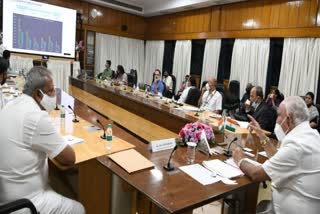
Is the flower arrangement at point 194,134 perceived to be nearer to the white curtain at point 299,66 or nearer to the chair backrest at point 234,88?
the white curtain at point 299,66

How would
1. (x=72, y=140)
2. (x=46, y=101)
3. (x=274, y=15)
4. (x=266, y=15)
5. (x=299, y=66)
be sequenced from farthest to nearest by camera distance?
(x=266, y=15) → (x=274, y=15) → (x=299, y=66) → (x=72, y=140) → (x=46, y=101)

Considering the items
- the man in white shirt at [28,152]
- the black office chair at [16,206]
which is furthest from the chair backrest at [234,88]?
the black office chair at [16,206]

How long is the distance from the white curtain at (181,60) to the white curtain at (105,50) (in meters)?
2.21

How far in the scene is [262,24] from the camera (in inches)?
245

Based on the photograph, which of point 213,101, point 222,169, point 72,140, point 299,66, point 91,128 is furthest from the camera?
point 299,66

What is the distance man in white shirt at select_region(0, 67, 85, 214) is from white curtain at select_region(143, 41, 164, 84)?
8077 mm

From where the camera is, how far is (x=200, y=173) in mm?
1656

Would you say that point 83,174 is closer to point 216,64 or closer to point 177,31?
point 216,64

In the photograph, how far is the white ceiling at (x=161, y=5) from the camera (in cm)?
722

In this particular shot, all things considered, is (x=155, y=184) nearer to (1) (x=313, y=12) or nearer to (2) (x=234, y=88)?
(2) (x=234, y=88)

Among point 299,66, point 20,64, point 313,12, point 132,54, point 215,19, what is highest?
point 215,19

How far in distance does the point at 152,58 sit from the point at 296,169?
28.3 ft

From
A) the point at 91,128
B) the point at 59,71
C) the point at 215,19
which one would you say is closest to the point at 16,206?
the point at 91,128

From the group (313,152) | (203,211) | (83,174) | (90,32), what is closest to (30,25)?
(90,32)
